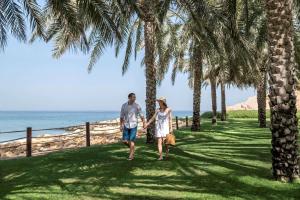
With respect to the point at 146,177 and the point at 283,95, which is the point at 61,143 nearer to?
the point at 146,177

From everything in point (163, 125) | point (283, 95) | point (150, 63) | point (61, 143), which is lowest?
point (61, 143)

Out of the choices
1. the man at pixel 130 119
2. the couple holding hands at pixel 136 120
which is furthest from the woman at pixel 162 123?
the man at pixel 130 119

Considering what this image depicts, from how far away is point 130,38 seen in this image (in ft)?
74.3

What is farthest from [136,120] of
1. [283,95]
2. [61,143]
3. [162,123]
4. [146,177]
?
[61,143]

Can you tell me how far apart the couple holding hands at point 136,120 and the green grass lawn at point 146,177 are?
61 cm

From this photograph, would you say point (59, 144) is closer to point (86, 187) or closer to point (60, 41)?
point (60, 41)

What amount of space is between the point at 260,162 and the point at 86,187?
200 inches

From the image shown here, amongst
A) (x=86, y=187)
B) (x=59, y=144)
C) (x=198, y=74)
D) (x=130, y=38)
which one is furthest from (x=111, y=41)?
(x=59, y=144)

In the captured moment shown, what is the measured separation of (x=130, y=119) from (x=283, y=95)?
4314 mm

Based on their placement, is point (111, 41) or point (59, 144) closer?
point (111, 41)

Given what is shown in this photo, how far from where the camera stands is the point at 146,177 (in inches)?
392

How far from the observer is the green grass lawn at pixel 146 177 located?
848cm

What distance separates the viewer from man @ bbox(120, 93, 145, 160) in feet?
40.1

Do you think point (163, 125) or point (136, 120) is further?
point (136, 120)
